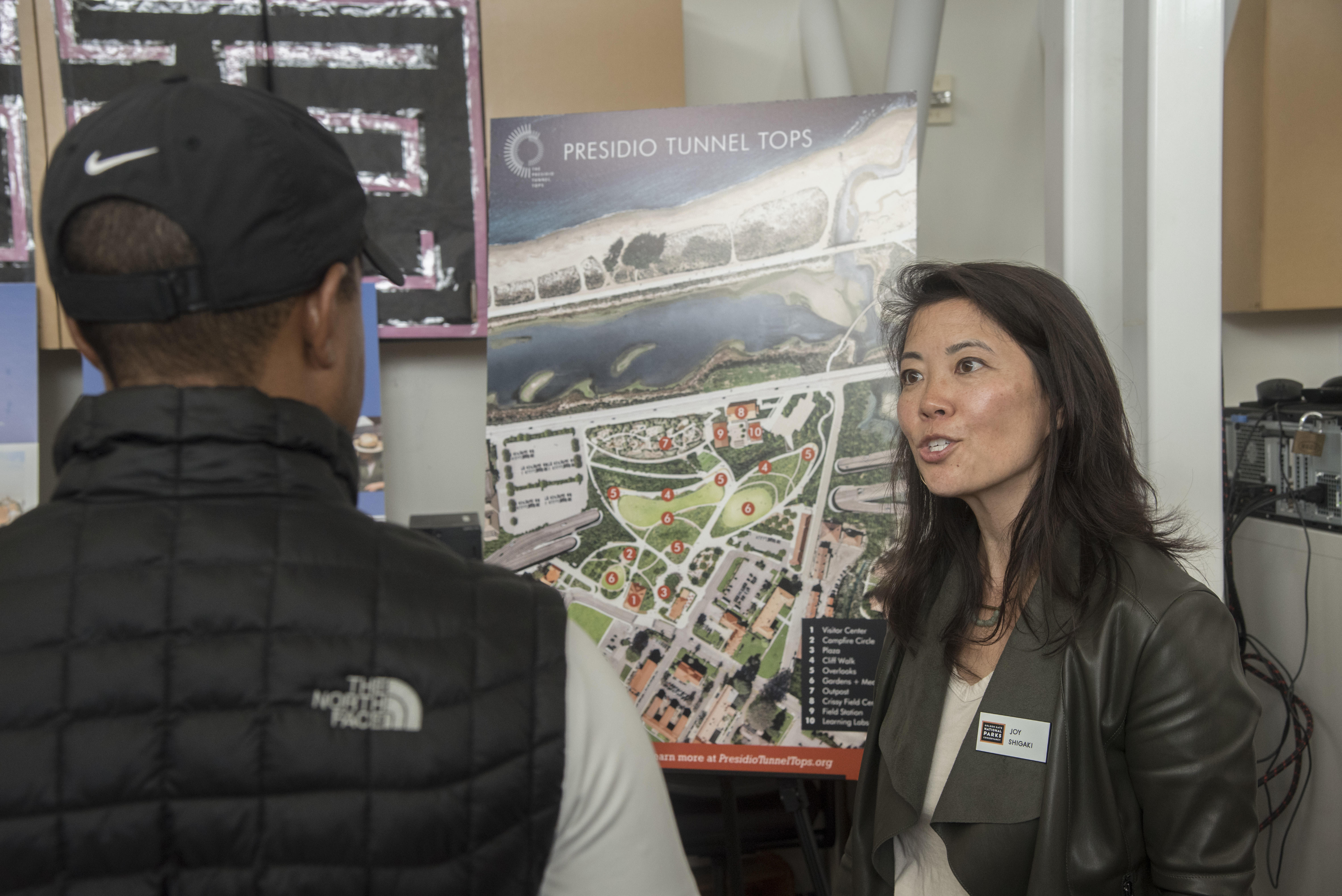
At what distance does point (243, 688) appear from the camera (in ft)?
2.18

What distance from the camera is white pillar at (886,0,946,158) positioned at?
278 cm

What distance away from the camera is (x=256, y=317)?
2.39 feet

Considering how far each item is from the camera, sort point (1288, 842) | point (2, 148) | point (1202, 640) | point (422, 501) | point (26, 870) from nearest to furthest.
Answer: point (26, 870)
point (1202, 640)
point (1288, 842)
point (2, 148)
point (422, 501)

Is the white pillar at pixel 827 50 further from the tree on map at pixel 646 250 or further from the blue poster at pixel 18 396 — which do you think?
the blue poster at pixel 18 396

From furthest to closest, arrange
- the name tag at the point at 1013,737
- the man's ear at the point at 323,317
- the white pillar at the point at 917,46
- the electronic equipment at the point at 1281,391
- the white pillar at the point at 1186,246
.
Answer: the white pillar at the point at 917,46 → the electronic equipment at the point at 1281,391 → the white pillar at the point at 1186,246 → the name tag at the point at 1013,737 → the man's ear at the point at 323,317

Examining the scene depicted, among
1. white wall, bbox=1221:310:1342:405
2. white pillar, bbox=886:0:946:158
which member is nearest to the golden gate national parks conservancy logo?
white pillar, bbox=886:0:946:158

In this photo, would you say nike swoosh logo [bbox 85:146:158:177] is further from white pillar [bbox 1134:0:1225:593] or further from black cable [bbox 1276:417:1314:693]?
black cable [bbox 1276:417:1314:693]

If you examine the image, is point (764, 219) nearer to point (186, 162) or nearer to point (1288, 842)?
point (186, 162)

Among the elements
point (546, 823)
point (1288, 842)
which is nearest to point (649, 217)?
point (546, 823)

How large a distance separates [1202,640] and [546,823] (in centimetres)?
95

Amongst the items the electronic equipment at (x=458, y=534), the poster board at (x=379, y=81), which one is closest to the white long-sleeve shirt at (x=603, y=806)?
the electronic equipment at (x=458, y=534)

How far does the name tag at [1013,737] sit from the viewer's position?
1296mm

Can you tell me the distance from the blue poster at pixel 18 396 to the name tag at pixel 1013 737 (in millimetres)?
2530

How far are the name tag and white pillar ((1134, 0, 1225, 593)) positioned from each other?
32.7 inches
